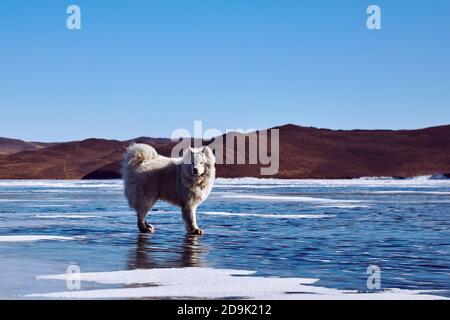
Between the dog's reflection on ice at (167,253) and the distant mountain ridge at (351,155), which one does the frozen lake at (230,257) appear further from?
the distant mountain ridge at (351,155)

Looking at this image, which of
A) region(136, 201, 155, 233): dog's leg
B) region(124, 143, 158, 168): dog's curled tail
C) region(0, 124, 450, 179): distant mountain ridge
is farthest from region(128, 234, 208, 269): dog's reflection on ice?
region(0, 124, 450, 179): distant mountain ridge

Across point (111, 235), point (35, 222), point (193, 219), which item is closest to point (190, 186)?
point (193, 219)

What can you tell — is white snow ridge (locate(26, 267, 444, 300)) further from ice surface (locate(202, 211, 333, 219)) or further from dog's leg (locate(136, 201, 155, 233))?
ice surface (locate(202, 211, 333, 219))

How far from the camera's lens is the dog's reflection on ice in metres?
8.28

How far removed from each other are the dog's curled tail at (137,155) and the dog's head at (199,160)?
0.97 m

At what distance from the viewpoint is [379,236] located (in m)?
11.6

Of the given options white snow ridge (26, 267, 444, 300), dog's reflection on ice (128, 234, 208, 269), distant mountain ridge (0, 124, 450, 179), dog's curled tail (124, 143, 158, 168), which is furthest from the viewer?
distant mountain ridge (0, 124, 450, 179)

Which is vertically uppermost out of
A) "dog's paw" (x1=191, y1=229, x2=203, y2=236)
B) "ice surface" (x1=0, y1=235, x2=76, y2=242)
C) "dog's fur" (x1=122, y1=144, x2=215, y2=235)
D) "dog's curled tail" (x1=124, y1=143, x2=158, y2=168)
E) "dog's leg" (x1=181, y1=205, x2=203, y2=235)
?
"dog's curled tail" (x1=124, y1=143, x2=158, y2=168)

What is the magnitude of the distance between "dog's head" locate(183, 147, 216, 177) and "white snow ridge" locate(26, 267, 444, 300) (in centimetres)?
431

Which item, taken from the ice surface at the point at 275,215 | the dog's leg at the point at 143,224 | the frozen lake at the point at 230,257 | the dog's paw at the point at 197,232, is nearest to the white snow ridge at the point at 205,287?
the frozen lake at the point at 230,257

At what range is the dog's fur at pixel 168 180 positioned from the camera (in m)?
12.1

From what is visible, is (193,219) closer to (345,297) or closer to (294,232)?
(294,232)
